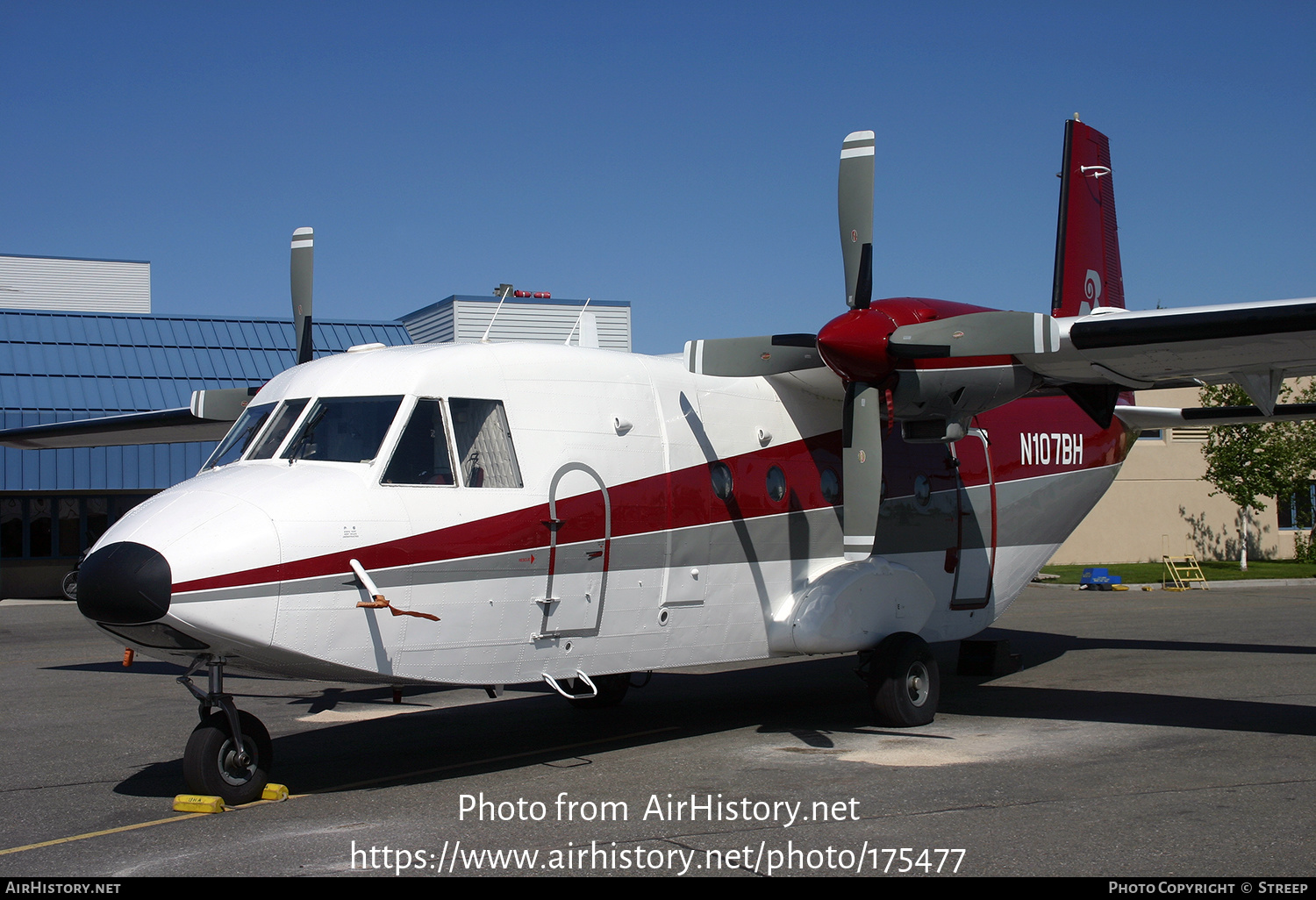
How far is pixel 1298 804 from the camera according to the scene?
736 cm

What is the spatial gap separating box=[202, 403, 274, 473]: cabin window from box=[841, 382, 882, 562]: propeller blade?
4.98m

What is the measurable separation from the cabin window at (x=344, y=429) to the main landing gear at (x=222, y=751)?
1585 millimetres

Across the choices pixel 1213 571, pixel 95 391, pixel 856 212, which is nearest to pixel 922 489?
pixel 856 212

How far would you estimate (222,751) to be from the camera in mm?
7770

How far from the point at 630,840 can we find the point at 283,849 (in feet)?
6.54

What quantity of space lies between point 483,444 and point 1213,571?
1285 inches

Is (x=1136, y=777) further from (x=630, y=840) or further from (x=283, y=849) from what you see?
(x=283, y=849)

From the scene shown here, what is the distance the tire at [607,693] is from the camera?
471 inches

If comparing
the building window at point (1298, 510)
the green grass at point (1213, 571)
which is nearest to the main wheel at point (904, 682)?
the green grass at point (1213, 571)

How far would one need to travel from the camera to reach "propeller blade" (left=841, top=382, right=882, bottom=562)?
10.4 meters

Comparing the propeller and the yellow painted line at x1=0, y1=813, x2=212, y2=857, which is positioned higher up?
the propeller

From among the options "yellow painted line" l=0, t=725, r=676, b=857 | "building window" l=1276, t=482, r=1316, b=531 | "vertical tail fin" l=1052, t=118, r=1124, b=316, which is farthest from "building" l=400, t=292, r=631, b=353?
"building window" l=1276, t=482, r=1316, b=531

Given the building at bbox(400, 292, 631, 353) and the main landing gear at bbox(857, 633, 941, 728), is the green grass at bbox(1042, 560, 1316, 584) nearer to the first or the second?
the building at bbox(400, 292, 631, 353)
